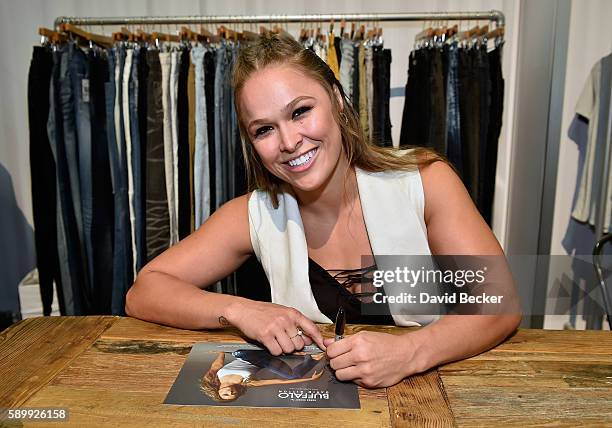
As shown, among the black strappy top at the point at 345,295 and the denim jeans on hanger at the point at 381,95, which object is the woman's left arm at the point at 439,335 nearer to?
the black strappy top at the point at 345,295

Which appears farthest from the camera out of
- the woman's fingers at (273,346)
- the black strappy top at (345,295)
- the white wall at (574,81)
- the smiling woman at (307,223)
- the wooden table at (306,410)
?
the white wall at (574,81)

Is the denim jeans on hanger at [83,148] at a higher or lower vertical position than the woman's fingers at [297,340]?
higher

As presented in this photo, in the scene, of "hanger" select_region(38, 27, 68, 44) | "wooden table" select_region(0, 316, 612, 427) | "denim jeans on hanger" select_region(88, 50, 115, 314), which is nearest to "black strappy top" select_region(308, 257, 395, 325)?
"wooden table" select_region(0, 316, 612, 427)

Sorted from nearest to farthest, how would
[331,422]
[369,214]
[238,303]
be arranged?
[331,422]
[238,303]
[369,214]

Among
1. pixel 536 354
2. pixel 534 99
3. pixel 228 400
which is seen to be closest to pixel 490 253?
pixel 536 354

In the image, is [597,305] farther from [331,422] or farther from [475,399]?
[331,422]

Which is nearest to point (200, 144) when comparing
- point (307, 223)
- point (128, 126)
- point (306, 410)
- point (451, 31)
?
point (128, 126)

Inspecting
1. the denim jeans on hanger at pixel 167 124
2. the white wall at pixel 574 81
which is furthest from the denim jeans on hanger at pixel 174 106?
the white wall at pixel 574 81

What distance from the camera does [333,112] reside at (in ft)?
4.11

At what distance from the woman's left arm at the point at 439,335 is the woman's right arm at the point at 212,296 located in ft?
0.32

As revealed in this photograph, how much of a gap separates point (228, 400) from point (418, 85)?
1665mm

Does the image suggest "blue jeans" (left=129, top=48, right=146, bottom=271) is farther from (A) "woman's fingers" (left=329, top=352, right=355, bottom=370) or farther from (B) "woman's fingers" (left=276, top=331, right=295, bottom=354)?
(A) "woman's fingers" (left=329, top=352, right=355, bottom=370)

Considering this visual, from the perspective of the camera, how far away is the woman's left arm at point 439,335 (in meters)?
0.84

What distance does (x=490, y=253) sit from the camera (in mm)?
1098
